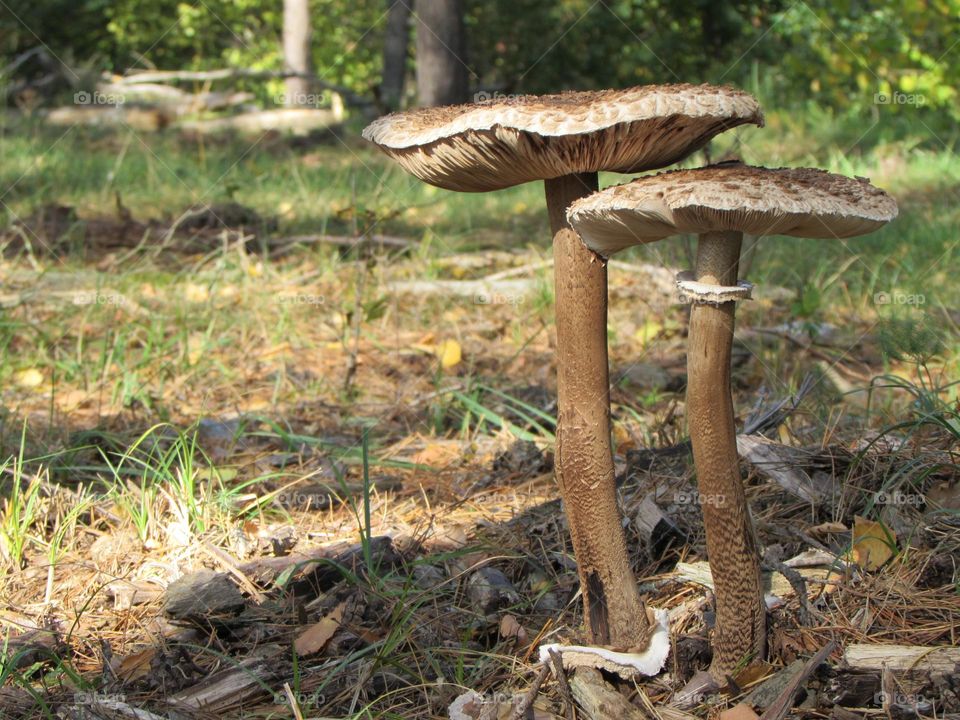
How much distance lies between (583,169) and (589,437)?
24.1 inches

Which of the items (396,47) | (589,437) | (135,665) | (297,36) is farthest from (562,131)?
(297,36)

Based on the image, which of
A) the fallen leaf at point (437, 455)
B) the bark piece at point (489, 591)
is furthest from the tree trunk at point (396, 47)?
the bark piece at point (489, 591)

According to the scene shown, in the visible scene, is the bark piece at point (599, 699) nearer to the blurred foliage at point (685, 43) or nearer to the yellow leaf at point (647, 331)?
the yellow leaf at point (647, 331)

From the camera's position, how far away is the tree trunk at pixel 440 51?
874 cm

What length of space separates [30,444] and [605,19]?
11133 mm

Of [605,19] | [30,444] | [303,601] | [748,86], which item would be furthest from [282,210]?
[605,19]

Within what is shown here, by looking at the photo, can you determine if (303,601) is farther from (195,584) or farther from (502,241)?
(502,241)

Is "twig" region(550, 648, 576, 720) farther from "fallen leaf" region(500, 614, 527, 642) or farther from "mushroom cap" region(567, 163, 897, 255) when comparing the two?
"mushroom cap" region(567, 163, 897, 255)

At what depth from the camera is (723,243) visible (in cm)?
196

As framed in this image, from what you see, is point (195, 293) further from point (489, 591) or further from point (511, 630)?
point (511, 630)

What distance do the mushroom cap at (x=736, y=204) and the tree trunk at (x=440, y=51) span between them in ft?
23.3

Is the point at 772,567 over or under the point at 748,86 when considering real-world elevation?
under

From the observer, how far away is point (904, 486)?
2.71m

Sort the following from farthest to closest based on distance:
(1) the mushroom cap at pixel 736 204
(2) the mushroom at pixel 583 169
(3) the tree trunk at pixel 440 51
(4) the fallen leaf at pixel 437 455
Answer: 1. (3) the tree trunk at pixel 440 51
2. (4) the fallen leaf at pixel 437 455
3. (2) the mushroom at pixel 583 169
4. (1) the mushroom cap at pixel 736 204
